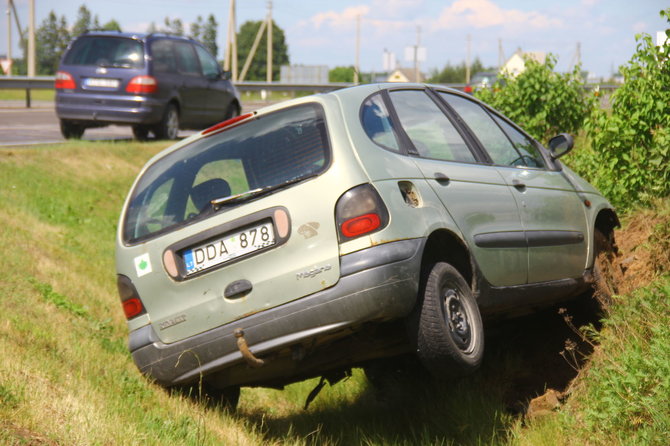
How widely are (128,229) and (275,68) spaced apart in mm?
117656

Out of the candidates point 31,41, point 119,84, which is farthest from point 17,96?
point 119,84

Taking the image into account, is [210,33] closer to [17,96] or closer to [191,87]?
[17,96]

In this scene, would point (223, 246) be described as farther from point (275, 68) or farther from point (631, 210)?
point (275, 68)

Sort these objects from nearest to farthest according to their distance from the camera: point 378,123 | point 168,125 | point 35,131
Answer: point 378,123, point 168,125, point 35,131

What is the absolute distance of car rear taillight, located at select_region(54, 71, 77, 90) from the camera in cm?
1580

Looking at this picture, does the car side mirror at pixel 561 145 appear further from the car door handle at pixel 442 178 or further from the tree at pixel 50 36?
the tree at pixel 50 36

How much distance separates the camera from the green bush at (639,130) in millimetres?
7480

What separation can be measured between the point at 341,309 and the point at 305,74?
39807 mm

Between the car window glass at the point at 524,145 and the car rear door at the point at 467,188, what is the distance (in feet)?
2.37

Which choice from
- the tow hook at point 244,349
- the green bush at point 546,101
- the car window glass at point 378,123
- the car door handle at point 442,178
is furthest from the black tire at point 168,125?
the tow hook at point 244,349

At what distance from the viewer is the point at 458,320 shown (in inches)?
193

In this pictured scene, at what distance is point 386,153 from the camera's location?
4.83 m

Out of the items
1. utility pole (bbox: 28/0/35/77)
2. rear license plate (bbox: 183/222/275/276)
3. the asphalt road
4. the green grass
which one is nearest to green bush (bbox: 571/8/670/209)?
rear license plate (bbox: 183/222/275/276)

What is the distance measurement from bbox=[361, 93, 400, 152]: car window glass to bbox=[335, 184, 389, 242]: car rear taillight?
0.47 metres
